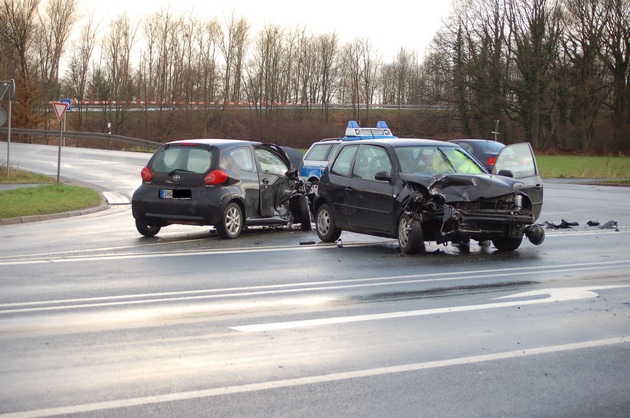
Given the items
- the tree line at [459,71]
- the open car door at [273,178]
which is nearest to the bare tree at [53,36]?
the tree line at [459,71]

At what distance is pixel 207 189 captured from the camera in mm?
15383

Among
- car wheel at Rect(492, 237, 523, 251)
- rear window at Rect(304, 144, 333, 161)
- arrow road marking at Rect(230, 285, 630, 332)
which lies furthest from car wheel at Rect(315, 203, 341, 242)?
rear window at Rect(304, 144, 333, 161)

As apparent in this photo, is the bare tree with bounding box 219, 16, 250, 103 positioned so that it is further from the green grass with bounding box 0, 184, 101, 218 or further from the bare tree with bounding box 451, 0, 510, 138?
the green grass with bounding box 0, 184, 101, 218

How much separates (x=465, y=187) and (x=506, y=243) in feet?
4.26

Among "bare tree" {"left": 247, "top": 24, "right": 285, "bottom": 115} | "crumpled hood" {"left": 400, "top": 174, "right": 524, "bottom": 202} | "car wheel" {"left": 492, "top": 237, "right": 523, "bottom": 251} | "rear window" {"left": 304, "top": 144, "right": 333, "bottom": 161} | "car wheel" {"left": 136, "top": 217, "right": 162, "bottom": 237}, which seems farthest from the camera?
"bare tree" {"left": 247, "top": 24, "right": 285, "bottom": 115}

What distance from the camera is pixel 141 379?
6.05 metres

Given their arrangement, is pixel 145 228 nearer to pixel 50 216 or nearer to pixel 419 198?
pixel 50 216

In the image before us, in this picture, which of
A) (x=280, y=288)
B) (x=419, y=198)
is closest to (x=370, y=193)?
(x=419, y=198)

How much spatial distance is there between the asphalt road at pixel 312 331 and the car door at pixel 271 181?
209 cm

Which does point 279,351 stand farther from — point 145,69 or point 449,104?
point 145,69

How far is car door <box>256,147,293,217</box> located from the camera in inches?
646

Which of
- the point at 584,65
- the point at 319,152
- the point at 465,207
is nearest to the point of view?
the point at 465,207

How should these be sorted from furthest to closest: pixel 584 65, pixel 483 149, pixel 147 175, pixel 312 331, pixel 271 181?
pixel 584 65, pixel 483 149, pixel 271 181, pixel 147 175, pixel 312 331

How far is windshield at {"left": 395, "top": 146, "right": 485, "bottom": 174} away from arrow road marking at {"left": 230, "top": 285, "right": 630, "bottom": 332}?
4.17 m
